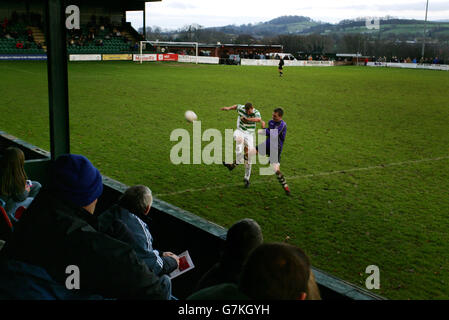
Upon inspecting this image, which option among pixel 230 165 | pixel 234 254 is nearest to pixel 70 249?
pixel 234 254

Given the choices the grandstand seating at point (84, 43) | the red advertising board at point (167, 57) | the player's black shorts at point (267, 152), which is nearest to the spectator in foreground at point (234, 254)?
the player's black shorts at point (267, 152)

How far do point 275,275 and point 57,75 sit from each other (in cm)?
518

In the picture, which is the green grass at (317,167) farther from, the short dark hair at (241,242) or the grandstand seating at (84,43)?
the grandstand seating at (84,43)

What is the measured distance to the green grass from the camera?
703cm

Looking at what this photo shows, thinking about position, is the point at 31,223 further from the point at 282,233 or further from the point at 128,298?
the point at 282,233

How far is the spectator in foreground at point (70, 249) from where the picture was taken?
256 cm

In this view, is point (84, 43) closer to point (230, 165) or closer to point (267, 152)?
point (230, 165)

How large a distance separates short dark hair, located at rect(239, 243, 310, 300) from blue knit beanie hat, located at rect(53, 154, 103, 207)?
3.84 ft

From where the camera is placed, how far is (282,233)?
24.6ft

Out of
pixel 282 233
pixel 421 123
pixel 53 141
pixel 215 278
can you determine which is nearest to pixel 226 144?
pixel 282 233

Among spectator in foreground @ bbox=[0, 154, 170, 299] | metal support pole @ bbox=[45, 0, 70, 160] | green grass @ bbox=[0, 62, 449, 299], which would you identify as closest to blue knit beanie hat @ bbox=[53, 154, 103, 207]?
spectator in foreground @ bbox=[0, 154, 170, 299]

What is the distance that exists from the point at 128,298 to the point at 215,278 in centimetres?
67

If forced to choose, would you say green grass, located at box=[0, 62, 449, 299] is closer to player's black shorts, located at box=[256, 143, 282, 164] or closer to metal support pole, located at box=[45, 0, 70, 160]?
player's black shorts, located at box=[256, 143, 282, 164]

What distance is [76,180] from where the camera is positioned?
2826 mm
